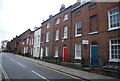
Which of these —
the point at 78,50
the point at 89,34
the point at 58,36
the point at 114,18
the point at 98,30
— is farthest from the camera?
the point at 58,36

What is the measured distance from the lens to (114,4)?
13289 millimetres

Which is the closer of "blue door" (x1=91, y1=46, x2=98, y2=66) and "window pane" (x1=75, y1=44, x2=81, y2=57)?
"blue door" (x1=91, y1=46, x2=98, y2=66)

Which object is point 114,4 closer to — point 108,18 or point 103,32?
point 108,18

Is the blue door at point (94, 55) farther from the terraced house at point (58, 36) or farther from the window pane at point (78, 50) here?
the terraced house at point (58, 36)

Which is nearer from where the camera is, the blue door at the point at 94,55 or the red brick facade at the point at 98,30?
the red brick facade at the point at 98,30

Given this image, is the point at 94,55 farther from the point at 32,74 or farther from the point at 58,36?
the point at 58,36

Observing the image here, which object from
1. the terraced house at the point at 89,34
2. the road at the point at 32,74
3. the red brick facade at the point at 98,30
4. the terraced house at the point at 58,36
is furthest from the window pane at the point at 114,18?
the terraced house at the point at 58,36

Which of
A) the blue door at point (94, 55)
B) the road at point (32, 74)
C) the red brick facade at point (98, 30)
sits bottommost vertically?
the road at point (32, 74)

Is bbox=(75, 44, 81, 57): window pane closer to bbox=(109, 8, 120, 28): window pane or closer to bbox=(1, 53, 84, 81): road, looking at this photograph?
bbox=(1, 53, 84, 81): road

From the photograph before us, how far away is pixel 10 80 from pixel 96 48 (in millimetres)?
10266

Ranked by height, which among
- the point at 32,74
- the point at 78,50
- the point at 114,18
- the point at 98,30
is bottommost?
the point at 32,74

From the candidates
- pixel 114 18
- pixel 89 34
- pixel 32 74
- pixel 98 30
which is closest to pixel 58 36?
pixel 89 34

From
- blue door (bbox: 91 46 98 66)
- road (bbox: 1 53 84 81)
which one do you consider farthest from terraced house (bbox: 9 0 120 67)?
road (bbox: 1 53 84 81)

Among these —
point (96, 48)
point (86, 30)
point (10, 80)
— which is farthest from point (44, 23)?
point (10, 80)
